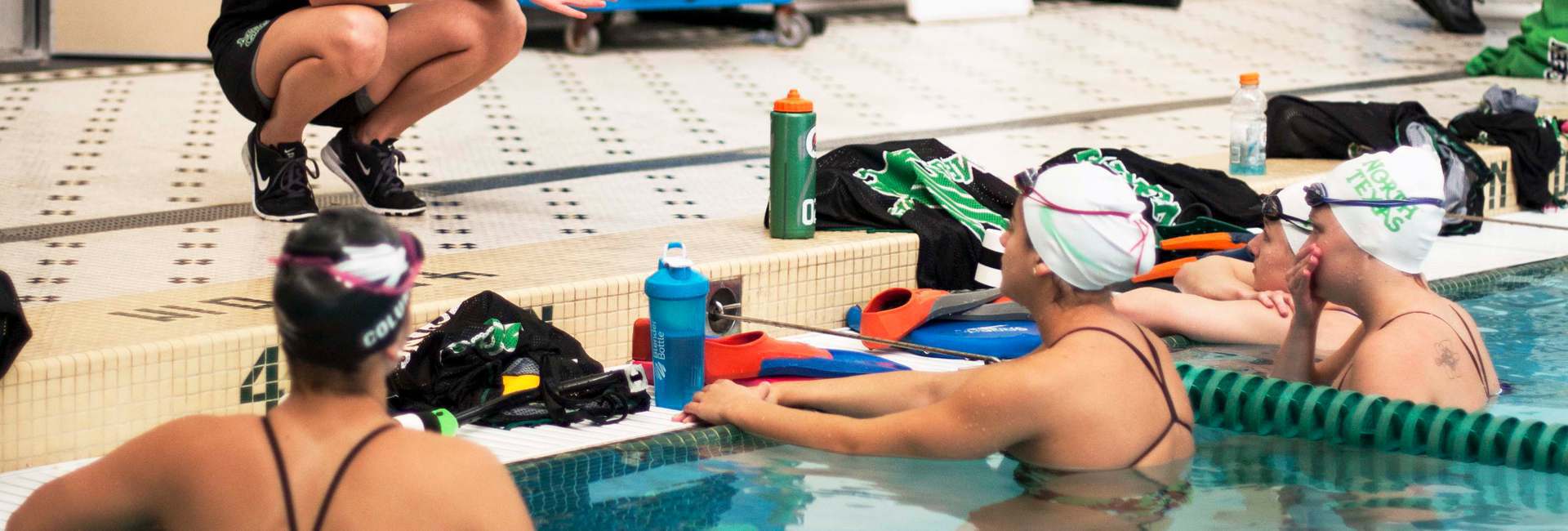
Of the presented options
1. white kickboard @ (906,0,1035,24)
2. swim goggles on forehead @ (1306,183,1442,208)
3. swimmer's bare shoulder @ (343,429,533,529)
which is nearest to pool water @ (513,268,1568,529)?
swim goggles on forehead @ (1306,183,1442,208)

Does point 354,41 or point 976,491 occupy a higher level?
point 354,41

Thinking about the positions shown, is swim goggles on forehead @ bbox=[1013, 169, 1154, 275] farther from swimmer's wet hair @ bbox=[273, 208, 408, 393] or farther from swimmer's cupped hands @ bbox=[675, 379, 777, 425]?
swimmer's wet hair @ bbox=[273, 208, 408, 393]

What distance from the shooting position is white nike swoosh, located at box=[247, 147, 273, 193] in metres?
4.76

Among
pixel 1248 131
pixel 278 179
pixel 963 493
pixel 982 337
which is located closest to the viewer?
pixel 963 493

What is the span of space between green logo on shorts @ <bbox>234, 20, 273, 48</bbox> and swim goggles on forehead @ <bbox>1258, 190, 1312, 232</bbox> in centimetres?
263

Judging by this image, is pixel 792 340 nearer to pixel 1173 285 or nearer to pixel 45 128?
pixel 1173 285

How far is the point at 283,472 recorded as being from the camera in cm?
207

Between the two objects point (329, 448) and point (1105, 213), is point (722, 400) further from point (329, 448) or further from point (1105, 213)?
point (329, 448)

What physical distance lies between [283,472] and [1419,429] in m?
2.25

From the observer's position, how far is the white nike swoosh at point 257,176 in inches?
187

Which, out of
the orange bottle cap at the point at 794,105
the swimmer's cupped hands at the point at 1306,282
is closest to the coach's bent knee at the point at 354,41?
the orange bottle cap at the point at 794,105

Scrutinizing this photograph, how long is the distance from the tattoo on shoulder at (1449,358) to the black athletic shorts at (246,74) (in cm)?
291

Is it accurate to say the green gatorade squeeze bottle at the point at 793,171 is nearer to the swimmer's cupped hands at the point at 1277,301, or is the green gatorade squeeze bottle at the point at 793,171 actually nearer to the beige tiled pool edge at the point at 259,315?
the beige tiled pool edge at the point at 259,315

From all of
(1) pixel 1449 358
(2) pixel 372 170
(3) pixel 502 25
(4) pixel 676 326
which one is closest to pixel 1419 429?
(1) pixel 1449 358
